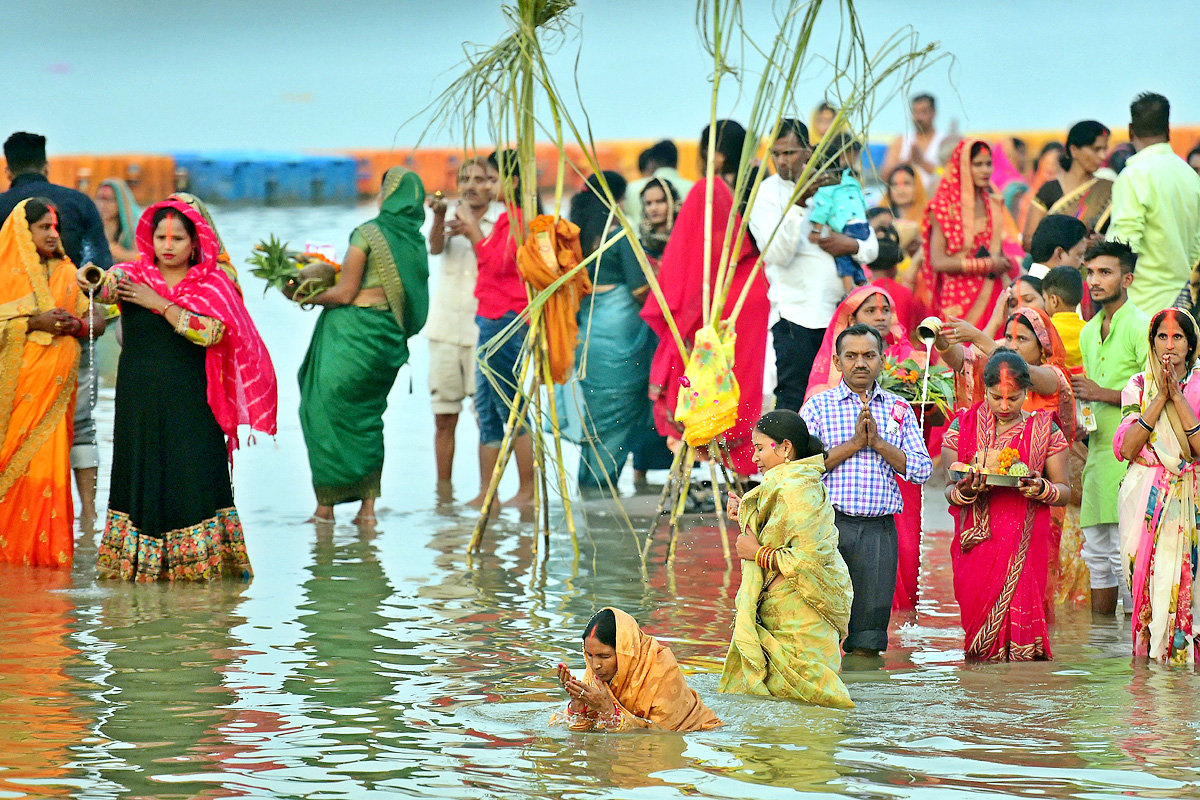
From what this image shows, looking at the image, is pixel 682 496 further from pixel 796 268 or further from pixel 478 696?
pixel 478 696

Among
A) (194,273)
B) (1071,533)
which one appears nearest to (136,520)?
(194,273)

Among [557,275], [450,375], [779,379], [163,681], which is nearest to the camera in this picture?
[163,681]

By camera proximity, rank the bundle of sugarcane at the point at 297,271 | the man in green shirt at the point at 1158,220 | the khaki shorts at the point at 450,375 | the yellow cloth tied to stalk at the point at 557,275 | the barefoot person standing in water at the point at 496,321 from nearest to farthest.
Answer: the yellow cloth tied to stalk at the point at 557,275, the man in green shirt at the point at 1158,220, the bundle of sugarcane at the point at 297,271, the barefoot person standing in water at the point at 496,321, the khaki shorts at the point at 450,375

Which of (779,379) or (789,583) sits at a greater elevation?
(779,379)

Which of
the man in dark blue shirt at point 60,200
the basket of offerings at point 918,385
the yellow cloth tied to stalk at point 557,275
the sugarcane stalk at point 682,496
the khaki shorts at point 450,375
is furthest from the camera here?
the khaki shorts at point 450,375

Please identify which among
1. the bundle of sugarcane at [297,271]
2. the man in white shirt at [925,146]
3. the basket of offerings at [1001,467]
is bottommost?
the basket of offerings at [1001,467]

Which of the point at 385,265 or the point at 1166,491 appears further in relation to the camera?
the point at 385,265

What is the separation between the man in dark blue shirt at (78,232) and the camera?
8852 mm

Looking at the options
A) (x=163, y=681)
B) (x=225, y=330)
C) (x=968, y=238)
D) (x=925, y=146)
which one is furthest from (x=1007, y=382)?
(x=925, y=146)

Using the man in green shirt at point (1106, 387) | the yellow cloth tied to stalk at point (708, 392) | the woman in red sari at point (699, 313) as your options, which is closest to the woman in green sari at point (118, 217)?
the woman in red sari at point (699, 313)

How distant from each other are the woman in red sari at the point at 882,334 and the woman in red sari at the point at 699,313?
160 cm

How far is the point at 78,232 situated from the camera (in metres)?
8.89

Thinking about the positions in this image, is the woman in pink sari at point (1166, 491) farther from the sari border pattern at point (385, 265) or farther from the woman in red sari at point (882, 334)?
the sari border pattern at point (385, 265)

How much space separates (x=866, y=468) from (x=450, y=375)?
4.78 metres
